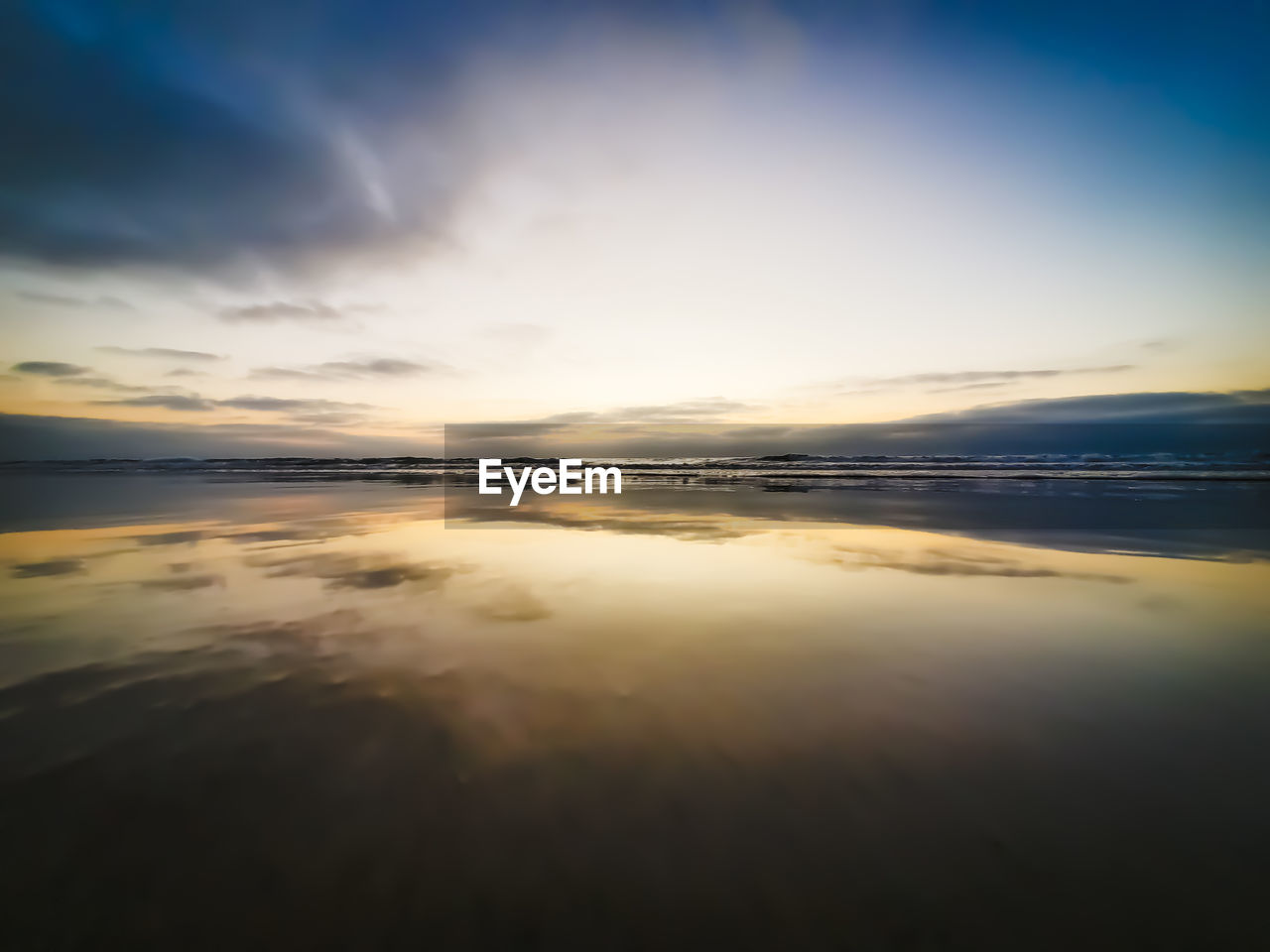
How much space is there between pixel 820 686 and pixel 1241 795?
1844mm

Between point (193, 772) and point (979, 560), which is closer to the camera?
point (193, 772)

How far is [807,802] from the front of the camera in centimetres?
241

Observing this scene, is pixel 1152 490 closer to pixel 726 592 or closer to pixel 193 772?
pixel 726 592

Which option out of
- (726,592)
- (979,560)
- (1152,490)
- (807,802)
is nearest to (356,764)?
(807,802)

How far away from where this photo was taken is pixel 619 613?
5.13 m

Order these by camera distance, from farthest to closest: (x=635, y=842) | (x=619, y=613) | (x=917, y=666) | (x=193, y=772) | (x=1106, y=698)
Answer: (x=619, y=613), (x=917, y=666), (x=1106, y=698), (x=193, y=772), (x=635, y=842)

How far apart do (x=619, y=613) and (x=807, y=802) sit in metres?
2.86

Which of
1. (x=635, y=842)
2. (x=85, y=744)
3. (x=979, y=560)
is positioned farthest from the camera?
(x=979, y=560)

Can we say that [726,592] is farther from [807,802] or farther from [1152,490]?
[1152,490]

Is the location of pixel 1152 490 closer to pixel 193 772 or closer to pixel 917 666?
pixel 917 666

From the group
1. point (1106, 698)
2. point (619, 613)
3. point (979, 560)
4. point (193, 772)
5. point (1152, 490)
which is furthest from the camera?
point (1152, 490)

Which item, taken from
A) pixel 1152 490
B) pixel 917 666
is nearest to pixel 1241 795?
pixel 917 666

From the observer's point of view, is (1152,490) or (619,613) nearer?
(619,613)

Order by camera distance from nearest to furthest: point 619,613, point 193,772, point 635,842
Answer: point 635,842 → point 193,772 → point 619,613
